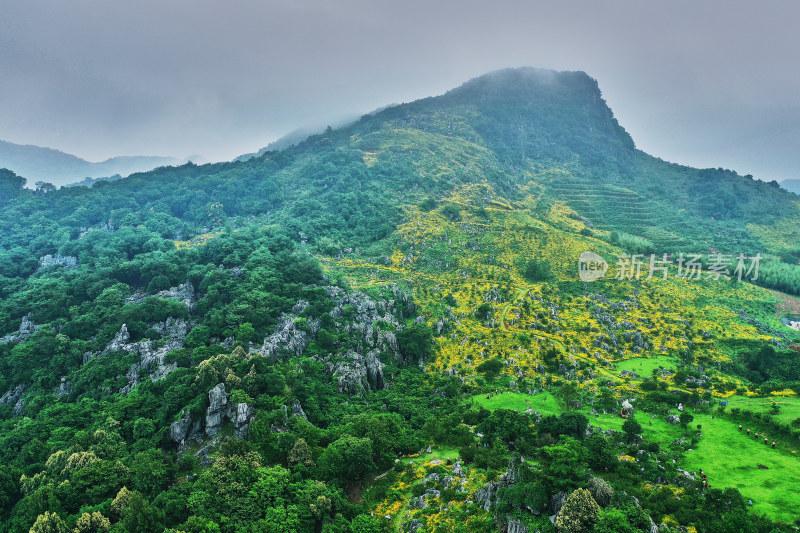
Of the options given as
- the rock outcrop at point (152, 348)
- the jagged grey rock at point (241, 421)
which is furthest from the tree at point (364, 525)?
the rock outcrop at point (152, 348)

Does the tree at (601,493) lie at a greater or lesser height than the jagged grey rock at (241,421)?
greater

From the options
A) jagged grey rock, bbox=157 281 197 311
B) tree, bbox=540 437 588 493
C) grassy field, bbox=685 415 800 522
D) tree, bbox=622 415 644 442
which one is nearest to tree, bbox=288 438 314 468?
tree, bbox=540 437 588 493

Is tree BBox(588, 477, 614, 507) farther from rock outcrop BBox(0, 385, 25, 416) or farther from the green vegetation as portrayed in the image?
rock outcrop BBox(0, 385, 25, 416)

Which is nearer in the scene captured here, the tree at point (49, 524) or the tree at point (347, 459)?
the tree at point (49, 524)

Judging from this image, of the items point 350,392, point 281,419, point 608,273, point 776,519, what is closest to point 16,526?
point 281,419

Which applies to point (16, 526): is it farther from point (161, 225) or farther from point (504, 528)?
point (161, 225)

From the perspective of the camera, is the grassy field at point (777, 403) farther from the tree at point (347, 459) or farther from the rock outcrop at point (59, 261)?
the rock outcrop at point (59, 261)
